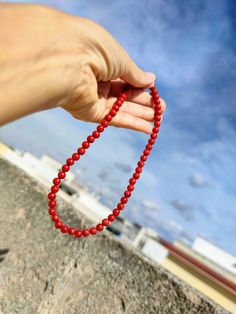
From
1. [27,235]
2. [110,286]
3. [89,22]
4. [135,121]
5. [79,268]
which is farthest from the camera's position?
[27,235]

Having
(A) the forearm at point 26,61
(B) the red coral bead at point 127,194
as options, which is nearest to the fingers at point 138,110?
(B) the red coral bead at point 127,194

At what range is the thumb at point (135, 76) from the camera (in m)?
2.25

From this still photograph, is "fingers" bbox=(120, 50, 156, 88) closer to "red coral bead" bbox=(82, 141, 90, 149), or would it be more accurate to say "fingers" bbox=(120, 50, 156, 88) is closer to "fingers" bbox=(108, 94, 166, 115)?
"fingers" bbox=(108, 94, 166, 115)

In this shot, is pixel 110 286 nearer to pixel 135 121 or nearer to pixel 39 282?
pixel 39 282

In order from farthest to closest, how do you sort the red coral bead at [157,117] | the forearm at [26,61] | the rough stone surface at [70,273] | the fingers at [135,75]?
the rough stone surface at [70,273]
the red coral bead at [157,117]
the fingers at [135,75]
the forearm at [26,61]

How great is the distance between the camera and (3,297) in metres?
3.54

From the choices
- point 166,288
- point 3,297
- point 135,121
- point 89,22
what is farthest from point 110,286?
point 89,22

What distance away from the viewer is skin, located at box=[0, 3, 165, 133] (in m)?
1.47

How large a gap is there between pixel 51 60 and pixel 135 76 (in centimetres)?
85

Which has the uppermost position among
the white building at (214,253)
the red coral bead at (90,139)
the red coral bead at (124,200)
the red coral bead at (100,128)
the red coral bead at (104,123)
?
the white building at (214,253)

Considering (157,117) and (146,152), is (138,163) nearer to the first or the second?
(146,152)

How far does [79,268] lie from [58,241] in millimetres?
369

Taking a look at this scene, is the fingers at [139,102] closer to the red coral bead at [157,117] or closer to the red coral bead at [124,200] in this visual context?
the red coral bead at [157,117]

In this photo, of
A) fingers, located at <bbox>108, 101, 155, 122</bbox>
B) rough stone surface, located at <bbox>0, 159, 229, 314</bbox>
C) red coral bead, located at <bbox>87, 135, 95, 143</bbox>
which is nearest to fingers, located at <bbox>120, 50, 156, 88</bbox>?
fingers, located at <bbox>108, 101, 155, 122</bbox>
